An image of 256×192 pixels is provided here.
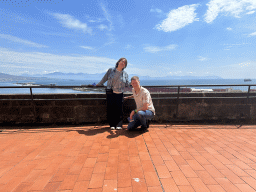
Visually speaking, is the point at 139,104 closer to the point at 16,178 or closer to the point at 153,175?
the point at 153,175

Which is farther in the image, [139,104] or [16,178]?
[139,104]

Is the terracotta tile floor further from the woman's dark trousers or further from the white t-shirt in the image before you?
the white t-shirt

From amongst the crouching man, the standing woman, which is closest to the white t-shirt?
the crouching man

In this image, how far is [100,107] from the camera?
4031 millimetres

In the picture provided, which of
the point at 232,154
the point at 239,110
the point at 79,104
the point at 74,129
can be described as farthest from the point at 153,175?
the point at 239,110

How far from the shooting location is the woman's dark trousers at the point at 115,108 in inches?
137

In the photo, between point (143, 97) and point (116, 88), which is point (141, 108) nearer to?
Answer: point (143, 97)

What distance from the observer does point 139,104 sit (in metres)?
3.37

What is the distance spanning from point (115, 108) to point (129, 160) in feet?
5.18

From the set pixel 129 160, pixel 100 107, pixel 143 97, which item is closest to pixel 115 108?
pixel 100 107

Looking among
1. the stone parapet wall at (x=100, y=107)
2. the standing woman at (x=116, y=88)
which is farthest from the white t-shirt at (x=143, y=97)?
the stone parapet wall at (x=100, y=107)

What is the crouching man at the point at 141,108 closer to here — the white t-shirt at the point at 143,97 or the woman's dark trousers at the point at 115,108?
the white t-shirt at the point at 143,97

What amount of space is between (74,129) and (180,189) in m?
2.97

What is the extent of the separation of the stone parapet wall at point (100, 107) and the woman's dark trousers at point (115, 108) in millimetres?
466
